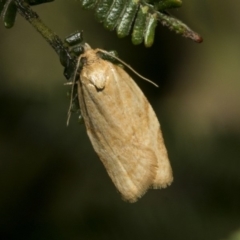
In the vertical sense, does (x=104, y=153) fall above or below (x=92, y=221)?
above

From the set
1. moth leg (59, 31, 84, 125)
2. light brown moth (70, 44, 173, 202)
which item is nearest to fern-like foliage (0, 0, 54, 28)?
moth leg (59, 31, 84, 125)

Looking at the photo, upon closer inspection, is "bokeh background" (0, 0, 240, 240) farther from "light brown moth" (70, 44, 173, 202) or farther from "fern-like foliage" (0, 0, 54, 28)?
"fern-like foliage" (0, 0, 54, 28)

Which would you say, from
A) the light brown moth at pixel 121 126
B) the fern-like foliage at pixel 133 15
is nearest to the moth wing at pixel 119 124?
the light brown moth at pixel 121 126

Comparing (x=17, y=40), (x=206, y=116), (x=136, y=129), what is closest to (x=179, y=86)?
(x=206, y=116)

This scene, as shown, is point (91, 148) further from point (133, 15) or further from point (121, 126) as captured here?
point (133, 15)

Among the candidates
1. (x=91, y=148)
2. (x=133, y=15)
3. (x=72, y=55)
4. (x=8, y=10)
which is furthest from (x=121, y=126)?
(x=91, y=148)

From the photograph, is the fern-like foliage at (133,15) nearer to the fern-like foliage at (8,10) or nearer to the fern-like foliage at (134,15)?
the fern-like foliage at (134,15)

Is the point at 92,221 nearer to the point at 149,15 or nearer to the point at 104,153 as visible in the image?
the point at 104,153
